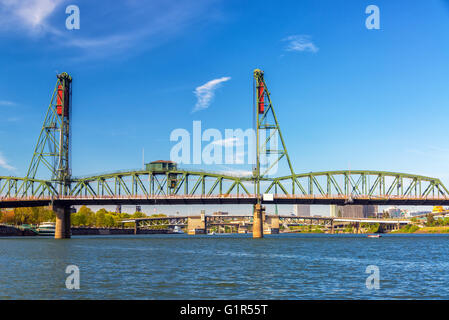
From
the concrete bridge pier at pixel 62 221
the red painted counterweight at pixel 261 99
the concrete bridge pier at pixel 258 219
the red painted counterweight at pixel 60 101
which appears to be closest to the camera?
the concrete bridge pier at pixel 258 219

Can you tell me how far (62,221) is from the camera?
519ft

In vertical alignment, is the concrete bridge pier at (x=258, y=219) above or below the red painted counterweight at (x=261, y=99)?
below

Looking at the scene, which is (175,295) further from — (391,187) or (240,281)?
(391,187)

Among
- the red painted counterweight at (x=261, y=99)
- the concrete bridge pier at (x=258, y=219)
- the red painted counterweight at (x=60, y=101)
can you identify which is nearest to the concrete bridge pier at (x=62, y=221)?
the red painted counterweight at (x=60, y=101)

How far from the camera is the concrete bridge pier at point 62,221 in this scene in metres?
156

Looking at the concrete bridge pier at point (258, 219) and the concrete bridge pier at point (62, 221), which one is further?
the concrete bridge pier at point (62, 221)

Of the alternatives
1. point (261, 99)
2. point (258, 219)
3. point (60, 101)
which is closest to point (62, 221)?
point (60, 101)

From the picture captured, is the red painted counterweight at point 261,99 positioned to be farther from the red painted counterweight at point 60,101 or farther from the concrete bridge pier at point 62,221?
the concrete bridge pier at point 62,221

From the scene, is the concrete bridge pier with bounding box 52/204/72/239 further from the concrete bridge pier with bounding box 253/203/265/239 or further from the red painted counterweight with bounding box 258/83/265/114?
the red painted counterweight with bounding box 258/83/265/114

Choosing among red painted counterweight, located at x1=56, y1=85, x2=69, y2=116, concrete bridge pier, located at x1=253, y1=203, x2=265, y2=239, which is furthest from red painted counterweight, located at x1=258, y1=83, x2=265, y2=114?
red painted counterweight, located at x1=56, y1=85, x2=69, y2=116

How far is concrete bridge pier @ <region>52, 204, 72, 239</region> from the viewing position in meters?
156

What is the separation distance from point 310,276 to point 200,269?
38.9 feet
